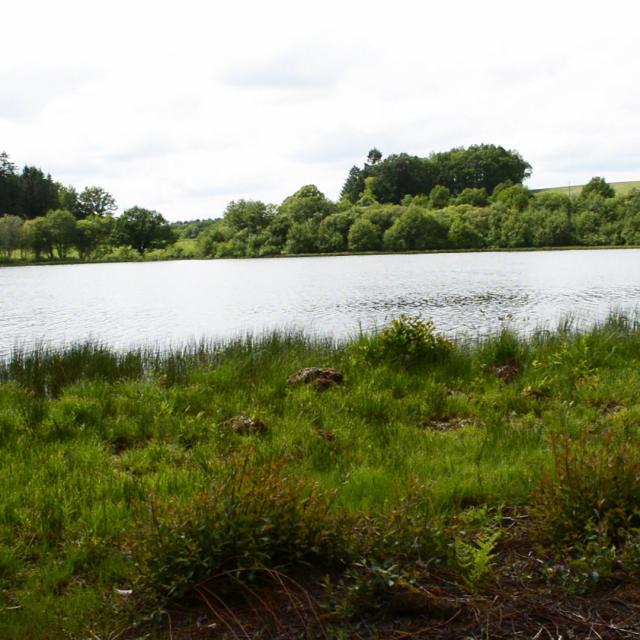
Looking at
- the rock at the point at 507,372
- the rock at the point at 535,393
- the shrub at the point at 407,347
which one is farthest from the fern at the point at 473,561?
the shrub at the point at 407,347

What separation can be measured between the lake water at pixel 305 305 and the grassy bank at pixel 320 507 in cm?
735

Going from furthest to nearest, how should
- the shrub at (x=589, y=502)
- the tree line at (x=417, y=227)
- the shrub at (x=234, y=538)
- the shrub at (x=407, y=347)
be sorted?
the tree line at (x=417, y=227) → the shrub at (x=407, y=347) → the shrub at (x=589, y=502) → the shrub at (x=234, y=538)

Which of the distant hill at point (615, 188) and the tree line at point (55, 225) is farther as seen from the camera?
the distant hill at point (615, 188)

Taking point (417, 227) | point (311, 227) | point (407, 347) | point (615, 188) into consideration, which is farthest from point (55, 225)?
point (615, 188)

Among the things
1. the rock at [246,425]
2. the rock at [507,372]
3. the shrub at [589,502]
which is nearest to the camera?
the shrub at [589,502]

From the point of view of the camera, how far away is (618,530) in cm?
323

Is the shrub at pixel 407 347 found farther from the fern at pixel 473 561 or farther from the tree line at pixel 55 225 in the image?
the tree line at pixel 55 225

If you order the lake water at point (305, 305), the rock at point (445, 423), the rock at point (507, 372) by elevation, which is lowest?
the lake water at point (305, 305)

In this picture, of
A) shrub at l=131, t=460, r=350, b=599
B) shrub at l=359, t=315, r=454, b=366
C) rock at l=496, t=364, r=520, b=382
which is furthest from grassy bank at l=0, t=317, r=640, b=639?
shrub at l=359, t=315, r=454, b=366

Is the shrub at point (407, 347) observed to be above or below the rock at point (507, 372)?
above

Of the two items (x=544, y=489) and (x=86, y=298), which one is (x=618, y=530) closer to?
(x=544, y=489)

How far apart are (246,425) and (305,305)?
23238 millimetres

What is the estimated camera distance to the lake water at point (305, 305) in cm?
2067

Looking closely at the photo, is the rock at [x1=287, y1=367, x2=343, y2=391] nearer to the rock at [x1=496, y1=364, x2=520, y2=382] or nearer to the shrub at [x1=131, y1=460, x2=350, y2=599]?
the rock at [x1=496, y1=364, x2=520, y2=382]
